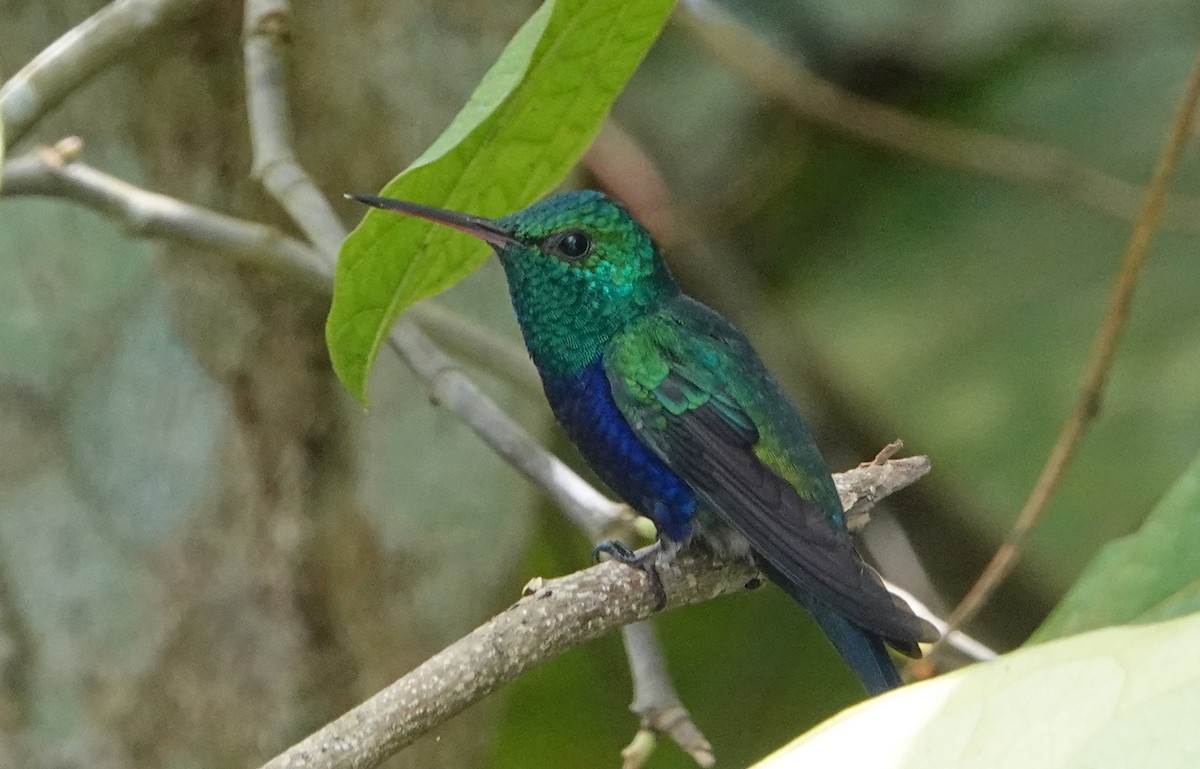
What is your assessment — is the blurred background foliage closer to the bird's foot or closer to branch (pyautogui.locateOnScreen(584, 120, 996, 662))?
branch (pyautogui.locateOnScreen(584, 120, 996, 662))

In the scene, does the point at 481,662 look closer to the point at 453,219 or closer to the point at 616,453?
the point at 453,219

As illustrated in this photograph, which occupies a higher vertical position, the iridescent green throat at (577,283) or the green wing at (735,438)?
the iridescent green throat at (577,283)

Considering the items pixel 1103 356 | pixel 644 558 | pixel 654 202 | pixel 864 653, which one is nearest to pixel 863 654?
pixel 864 653

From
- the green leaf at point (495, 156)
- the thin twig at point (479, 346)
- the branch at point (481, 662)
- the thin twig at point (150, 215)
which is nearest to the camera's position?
the branch at point (481, 662)

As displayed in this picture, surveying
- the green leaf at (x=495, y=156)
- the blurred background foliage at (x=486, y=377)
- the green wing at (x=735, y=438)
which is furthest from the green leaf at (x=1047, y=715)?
the blurred background foliage at (x=486, y=377)

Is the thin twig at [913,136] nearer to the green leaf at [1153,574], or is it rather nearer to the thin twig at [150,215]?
the thin twig at [150,215]

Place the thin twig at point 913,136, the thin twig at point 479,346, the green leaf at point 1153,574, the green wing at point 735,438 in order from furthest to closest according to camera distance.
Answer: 1. the thin twig at point 913,136
2. the thin twig at point 479,346
3. the green wing at point 735,438
4. the green leaf at point 1153,574

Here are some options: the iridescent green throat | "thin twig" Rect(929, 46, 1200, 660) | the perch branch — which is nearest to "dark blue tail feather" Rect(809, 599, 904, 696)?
"thin twig" Rect(929, 46, 1200, 660)
